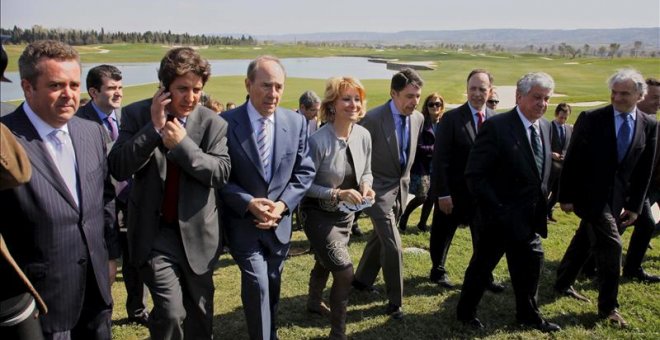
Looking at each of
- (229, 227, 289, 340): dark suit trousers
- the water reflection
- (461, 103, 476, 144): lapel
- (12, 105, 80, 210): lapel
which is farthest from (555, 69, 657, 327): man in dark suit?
the water reflection

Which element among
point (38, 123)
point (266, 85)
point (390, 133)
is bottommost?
point (390, 133)

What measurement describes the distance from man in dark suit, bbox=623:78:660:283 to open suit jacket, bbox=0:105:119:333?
5597 millimetres

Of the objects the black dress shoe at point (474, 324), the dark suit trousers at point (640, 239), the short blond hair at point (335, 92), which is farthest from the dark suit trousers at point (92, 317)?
the dark suit trousers at point (640, 239)

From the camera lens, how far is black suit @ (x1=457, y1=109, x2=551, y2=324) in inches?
169

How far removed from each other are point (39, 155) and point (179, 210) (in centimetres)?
93

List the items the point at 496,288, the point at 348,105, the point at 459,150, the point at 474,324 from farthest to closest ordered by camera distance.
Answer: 1. the point at 496,288
2. the point at 459,150
3. the point at 474,324
4. the point at 348,105

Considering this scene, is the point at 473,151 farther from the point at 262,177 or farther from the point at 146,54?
the point at 146,54

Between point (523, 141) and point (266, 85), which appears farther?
point (523, 141)

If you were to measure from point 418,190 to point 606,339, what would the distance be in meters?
3.20

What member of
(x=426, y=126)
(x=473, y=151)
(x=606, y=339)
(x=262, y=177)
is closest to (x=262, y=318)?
(x=262, y=177)

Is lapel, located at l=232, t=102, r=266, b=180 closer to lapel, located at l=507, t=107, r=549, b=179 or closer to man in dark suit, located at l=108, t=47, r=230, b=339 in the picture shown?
man in dark suit, located at l=108, t=47, r=230, b=339

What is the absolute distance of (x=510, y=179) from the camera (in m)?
4.35

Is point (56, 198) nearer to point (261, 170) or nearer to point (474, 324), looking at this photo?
point (261, 170)

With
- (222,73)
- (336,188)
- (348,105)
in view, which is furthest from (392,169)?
(222,73)
